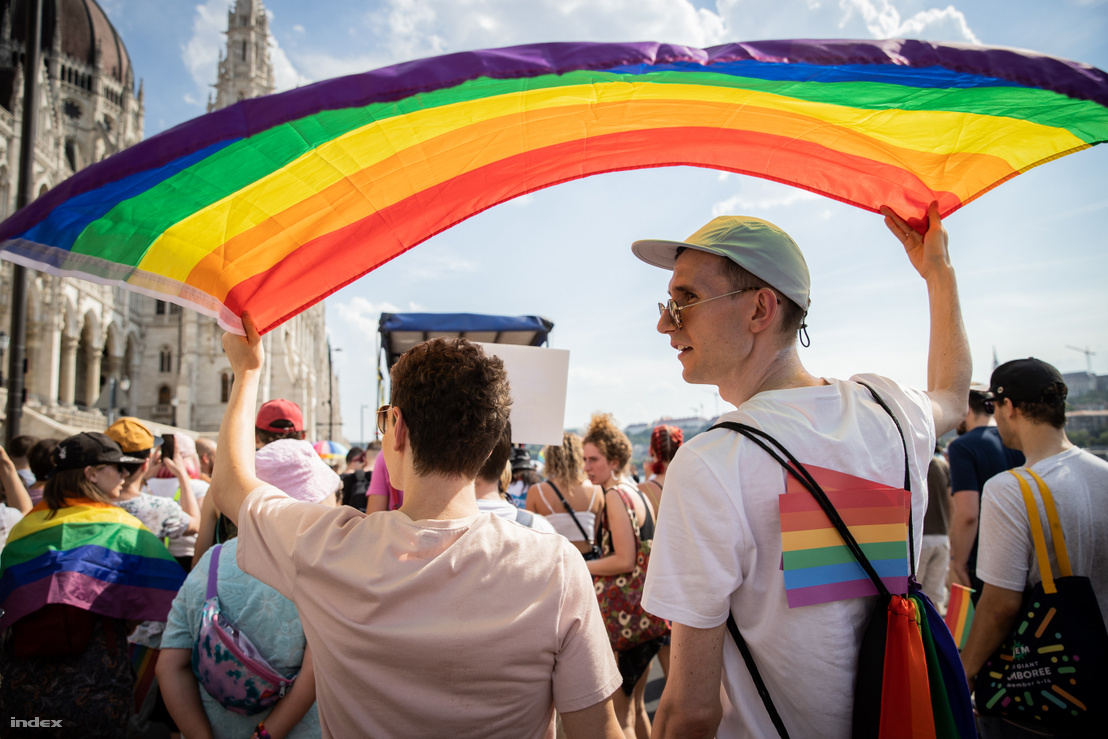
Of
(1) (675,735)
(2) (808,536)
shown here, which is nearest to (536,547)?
(1) (675,735)

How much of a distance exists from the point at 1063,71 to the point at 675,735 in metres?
1.90

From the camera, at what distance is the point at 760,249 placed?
5.28 feet

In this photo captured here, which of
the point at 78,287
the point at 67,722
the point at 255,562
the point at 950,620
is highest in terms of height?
the point at 78,287

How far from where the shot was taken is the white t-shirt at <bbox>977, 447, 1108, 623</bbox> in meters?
2.37

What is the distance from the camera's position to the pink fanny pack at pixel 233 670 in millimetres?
2283

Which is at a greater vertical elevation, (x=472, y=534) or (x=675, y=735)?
(x=472, y=534)

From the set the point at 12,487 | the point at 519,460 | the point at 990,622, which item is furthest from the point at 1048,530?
the point at 12,487

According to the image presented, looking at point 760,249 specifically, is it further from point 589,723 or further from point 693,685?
point 589,723

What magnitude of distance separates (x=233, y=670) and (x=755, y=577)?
1960mm

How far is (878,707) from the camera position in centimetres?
134

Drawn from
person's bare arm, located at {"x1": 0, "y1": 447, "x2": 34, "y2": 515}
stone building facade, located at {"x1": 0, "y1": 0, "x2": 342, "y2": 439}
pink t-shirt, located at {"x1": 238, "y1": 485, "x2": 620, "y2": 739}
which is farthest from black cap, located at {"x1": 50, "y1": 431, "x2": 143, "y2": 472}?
stone building facade, located at {"x1": 0, "y1": 0, "x2": 342, "y2": 439}

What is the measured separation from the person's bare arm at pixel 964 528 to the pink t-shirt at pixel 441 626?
3610 mm

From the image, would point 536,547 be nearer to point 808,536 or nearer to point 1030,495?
point 808,536

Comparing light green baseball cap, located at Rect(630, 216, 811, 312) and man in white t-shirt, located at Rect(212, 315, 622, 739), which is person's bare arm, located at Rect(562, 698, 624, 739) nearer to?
man in white t-shirt, located at Rect(212, 315, 622, 739)
